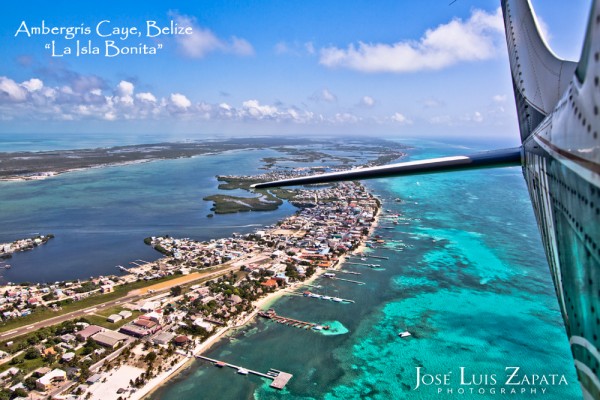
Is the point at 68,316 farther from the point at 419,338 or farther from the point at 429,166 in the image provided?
the point at 429,166

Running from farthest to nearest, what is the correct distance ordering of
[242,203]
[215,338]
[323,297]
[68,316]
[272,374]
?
[242,203] → [323,297] → [68,316] → [215,338] → [272,374]

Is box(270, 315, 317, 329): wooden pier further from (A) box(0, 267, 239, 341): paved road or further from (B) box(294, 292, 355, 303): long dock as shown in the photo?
(A) box(0, 267, 239, 341): paved road

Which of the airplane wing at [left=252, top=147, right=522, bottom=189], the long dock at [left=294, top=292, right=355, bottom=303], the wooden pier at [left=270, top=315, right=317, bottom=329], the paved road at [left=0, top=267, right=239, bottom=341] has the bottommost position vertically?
the paved road at [left=0, top=267, right=239, bottom=341]

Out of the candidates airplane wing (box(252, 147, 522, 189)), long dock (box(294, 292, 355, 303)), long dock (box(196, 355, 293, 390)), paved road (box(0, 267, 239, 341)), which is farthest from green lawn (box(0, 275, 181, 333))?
airplane wing (box(252, 147, 522, 189))

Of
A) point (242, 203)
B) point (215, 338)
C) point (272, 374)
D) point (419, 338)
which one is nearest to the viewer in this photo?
point (272, 374)

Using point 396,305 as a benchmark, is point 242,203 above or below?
above

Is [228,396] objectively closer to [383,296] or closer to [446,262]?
[383,296]

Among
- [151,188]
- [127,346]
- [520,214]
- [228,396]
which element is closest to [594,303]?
[228,396]

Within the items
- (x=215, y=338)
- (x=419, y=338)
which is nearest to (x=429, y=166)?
(x=419, y=338)

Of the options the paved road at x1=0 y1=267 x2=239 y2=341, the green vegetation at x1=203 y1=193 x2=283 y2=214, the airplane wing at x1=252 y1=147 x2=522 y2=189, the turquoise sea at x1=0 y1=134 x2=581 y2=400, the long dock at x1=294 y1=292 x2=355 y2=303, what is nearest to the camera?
the airplane wing at x1=252 y1=147 x2=522 y2=189
